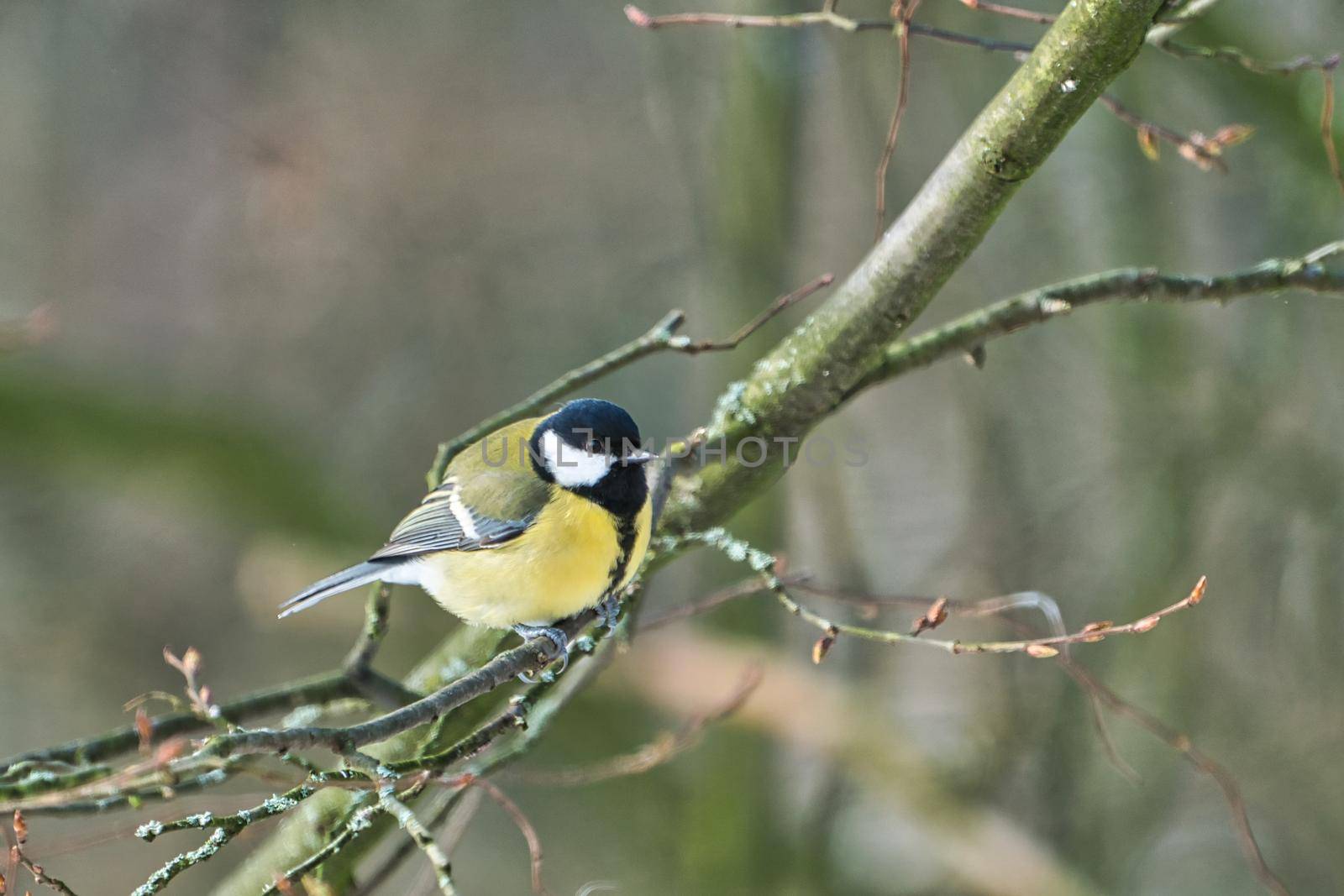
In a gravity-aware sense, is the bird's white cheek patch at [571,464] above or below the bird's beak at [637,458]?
above

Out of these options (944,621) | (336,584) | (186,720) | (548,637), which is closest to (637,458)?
(548,637)

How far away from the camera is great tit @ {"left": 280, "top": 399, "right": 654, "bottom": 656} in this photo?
2412 mm

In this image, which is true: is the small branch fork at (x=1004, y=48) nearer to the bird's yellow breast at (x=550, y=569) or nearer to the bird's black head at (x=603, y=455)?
the bird's black head at (x=603, y=455)

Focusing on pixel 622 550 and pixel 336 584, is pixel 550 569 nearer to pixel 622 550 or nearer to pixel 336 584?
pixel 622 550

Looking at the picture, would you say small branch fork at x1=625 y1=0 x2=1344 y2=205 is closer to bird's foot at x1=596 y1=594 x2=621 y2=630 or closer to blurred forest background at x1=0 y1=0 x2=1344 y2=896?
bird's foot at x1=596 y1=594 x2=621 y2=630

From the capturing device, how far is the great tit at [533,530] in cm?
241

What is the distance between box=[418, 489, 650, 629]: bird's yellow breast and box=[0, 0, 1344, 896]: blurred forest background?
1.52 meters

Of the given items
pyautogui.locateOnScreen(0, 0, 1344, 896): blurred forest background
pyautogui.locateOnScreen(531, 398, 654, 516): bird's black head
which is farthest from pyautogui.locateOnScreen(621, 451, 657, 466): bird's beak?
pyautogui.locateOnScreen(0, 0, 1344, 896): blurred forest background

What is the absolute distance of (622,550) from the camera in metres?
2.41

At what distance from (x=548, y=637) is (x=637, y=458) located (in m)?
0.45

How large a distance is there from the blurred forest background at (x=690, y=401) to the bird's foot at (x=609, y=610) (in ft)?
4.85

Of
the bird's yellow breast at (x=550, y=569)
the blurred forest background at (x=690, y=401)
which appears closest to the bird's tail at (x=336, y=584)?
the bird's yellow breast at (x=550, y=569)

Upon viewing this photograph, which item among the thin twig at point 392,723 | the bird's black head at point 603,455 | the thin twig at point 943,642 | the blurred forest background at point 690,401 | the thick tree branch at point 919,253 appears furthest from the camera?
the blurred forest background at point 690,401

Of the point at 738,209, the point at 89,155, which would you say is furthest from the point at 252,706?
Answer: the point at 89,155
